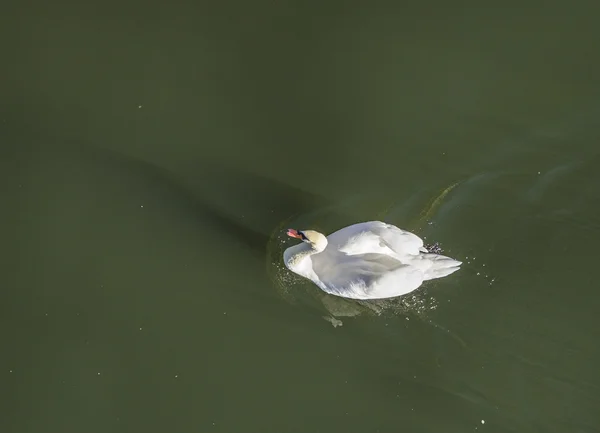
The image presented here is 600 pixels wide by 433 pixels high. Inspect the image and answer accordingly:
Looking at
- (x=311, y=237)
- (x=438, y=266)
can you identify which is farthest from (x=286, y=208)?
(x=438, y=266)

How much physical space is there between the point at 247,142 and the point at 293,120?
444 mm

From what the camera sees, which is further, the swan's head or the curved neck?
the curved neck

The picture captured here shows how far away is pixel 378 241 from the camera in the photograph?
381 centimetres

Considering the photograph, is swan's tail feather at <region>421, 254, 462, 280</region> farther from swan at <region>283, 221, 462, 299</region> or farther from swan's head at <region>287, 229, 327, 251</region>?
swan's head at <region>287, 229, 327, 251</region>

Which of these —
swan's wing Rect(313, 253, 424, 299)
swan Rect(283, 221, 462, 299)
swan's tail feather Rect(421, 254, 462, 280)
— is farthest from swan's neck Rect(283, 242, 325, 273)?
swan's tail feather Rect(421, 254, 462, 280)

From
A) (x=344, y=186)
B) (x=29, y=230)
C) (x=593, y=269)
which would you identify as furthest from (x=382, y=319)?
(x=29, y=230)

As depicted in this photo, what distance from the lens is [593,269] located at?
4383mm

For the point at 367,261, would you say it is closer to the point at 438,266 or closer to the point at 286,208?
the point at 438,266

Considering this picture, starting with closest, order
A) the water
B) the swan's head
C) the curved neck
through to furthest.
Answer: the swan's head, the curved neck, the water

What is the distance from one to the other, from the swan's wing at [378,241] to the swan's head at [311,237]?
0.65ft

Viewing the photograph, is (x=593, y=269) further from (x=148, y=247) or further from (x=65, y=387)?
(x=65, y=387)

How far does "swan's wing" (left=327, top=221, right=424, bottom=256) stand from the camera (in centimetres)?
374

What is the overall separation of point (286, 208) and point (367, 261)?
3.16ft

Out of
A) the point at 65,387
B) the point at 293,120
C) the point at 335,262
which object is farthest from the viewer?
the point at 293,120
